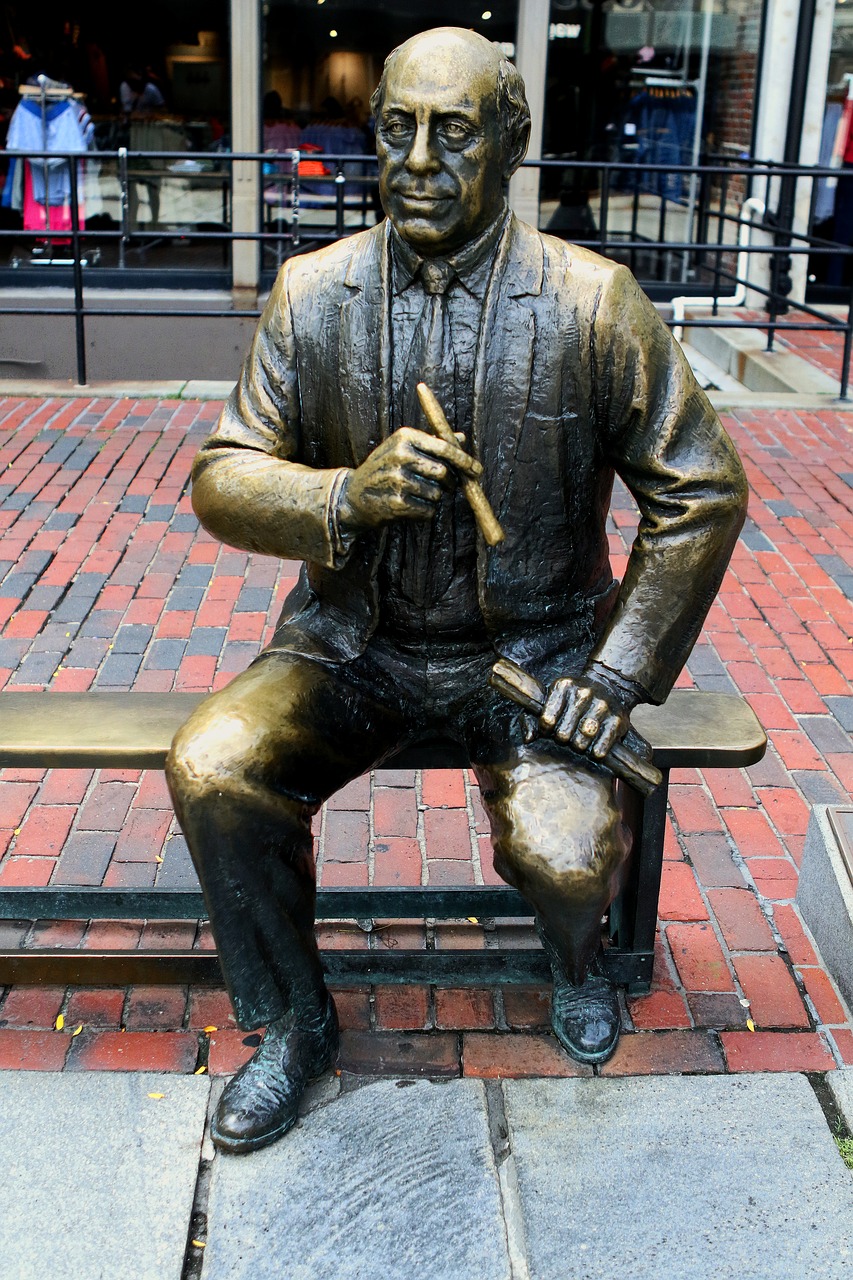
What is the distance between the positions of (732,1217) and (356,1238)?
663 mm

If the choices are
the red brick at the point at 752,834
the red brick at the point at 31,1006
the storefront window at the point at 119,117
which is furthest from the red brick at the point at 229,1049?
the storefront window at the point at 119,117

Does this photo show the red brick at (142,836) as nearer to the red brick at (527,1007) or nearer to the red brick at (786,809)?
the red brick at (527,1007)

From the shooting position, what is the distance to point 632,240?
11.4m

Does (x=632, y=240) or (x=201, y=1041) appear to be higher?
(x=632, y=240)

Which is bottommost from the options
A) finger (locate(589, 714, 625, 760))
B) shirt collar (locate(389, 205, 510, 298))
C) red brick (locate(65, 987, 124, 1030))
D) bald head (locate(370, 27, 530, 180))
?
red brick (locate(65, 987, 124, 1030))

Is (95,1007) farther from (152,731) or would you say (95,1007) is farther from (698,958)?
(698,958)

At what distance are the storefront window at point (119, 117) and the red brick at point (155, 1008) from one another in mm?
8496

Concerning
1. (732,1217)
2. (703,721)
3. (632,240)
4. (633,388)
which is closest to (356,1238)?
(732,1217)

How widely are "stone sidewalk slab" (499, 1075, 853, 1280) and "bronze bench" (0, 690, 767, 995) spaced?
0.35 m

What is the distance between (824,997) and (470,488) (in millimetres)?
1515

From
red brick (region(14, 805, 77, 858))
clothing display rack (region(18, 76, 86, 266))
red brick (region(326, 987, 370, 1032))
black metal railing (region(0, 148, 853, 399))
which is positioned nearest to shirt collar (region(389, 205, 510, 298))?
red brick (region(326, 987, 370, 1032))

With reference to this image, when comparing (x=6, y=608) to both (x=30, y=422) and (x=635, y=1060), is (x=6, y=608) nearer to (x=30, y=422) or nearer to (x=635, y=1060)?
(x=30, y=422)

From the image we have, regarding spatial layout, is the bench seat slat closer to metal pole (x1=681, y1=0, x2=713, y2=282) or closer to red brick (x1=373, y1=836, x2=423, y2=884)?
red brick (x1=373, y1=836, x2=423, y2=884)

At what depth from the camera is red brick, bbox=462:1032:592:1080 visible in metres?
2.88
